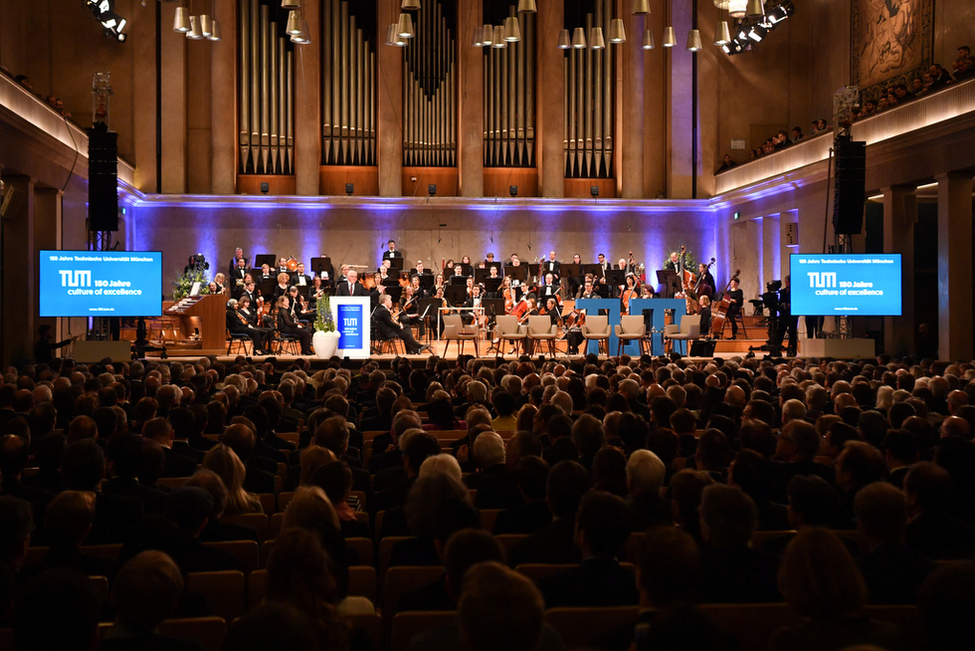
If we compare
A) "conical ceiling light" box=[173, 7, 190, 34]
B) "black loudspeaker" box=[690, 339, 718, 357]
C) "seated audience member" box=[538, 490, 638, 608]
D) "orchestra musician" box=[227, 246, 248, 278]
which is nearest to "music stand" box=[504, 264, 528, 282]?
"black loudspeaker" box=[690, 339, 718, 357]

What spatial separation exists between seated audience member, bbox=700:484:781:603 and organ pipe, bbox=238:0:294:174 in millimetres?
18579

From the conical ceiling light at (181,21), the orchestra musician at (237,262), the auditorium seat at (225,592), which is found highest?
the conical ceiling light at (181,21)

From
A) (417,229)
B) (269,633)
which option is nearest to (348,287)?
(417,229)

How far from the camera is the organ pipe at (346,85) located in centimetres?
2002

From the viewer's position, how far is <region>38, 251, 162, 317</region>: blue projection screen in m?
10.8

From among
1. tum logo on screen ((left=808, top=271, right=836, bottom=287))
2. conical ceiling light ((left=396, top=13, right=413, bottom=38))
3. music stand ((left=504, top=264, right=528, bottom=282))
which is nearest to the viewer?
tum logo on screen ((left=808, top=271, right=836, bottom=287))

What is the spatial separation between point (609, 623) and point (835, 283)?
985 centimetres

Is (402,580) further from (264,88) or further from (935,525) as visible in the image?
(264,88)

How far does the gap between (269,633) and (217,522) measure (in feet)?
6.06

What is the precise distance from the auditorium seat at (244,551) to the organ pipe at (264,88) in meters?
17.9

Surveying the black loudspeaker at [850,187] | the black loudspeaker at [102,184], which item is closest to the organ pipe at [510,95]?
the black loudspeaker at [850,187]

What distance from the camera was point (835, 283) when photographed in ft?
36.6

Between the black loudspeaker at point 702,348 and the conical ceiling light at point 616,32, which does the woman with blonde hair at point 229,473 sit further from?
the conical ceiling light at point 616,32

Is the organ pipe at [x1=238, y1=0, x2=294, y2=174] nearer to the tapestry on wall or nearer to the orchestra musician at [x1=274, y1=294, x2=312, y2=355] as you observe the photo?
the orchestra musician at [x1=274, y1=294, x2=312, y2=355]
